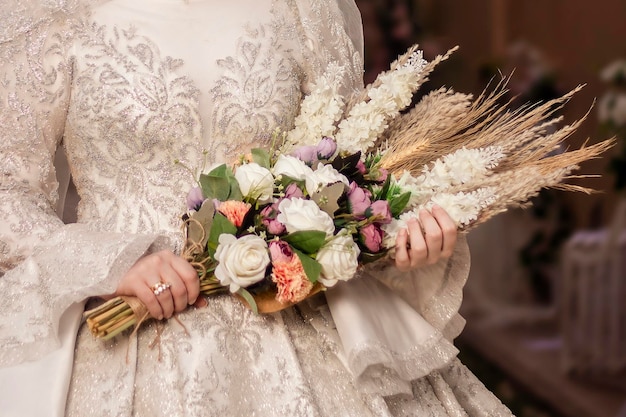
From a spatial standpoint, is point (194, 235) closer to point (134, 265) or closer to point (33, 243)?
point (134, 265)

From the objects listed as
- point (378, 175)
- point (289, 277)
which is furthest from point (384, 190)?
point (289, 277)

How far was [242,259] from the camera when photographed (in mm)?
1259

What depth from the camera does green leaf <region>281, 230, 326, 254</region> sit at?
1.28 meters

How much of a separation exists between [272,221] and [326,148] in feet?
0.62

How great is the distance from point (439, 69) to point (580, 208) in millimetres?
1041

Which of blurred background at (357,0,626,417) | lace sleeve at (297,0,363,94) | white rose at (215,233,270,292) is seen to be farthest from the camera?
blurred background at (357,0,626,417)

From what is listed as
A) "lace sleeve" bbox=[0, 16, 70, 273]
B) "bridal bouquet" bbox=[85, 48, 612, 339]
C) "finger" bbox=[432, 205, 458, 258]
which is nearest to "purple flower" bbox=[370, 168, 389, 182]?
"bridal bouquet" bbox=[85, 48, 612, 339]

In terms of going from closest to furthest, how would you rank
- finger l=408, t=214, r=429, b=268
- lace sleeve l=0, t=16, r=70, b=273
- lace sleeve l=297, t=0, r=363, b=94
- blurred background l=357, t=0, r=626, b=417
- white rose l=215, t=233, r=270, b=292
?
1. white rose l=215, t=233, r=270, b=292
2. finger l=408, t=214, r=429, b=268
3. lace sleeve l=0, t=16, r=70, b=273
4. lace sleeve l=297, t=0, r=363, b=94
5. blurred background l=357, t=0, r=626, b=417

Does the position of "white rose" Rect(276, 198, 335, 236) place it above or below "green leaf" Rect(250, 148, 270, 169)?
below

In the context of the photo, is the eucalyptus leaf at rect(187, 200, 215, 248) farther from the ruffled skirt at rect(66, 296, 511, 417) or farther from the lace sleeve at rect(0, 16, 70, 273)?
the lace sleeve at rect(0, 16, 70, 273)

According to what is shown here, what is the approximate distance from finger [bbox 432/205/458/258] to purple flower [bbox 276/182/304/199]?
22 centimetres

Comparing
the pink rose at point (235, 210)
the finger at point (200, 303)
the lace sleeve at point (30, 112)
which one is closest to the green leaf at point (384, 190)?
the pink rose at point (235, 210)

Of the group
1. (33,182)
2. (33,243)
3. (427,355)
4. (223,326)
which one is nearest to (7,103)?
(33,182)

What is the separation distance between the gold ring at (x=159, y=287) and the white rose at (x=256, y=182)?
0.60 ft
